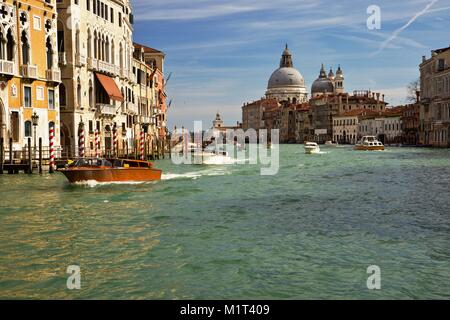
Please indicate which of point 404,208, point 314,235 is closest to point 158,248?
point 314,235

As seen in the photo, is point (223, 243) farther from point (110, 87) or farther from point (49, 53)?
point (110, 87)

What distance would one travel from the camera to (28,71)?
25.7m

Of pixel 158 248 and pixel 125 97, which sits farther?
pixel 125 97

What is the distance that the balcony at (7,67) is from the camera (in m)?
24.1

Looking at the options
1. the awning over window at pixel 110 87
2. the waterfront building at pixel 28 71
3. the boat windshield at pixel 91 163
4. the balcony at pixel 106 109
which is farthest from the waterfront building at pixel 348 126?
the boat windshield at pixel 91 163

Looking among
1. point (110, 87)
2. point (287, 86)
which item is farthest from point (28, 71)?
point (287, 86)

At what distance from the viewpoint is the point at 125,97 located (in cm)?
3800

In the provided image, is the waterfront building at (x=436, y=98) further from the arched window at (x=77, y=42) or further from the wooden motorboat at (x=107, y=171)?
the wooden motorboat at (x=107, y=171)

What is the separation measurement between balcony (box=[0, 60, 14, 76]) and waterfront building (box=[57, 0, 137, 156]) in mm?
4635

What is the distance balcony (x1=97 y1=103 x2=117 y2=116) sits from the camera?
3281 cm

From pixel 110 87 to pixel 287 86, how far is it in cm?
13615

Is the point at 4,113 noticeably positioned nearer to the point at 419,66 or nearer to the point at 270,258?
the point at 270,258

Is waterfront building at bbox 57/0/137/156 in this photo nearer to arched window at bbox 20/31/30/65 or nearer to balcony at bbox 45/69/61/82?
balcony at bbox 45/69/61/82
